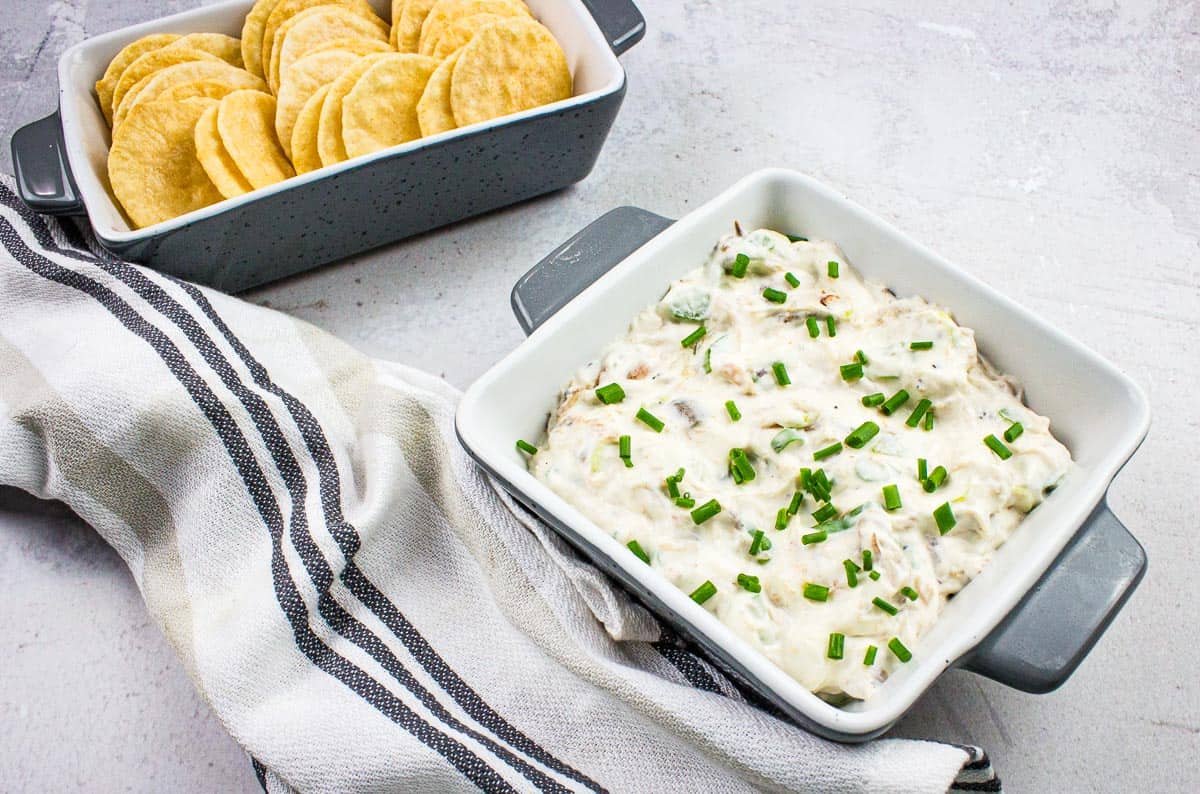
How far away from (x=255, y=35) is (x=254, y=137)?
0.32 meters

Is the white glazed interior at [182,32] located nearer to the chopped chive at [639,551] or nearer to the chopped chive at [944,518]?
the chopped chive at [639,551]

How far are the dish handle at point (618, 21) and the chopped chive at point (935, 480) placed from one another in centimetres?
130

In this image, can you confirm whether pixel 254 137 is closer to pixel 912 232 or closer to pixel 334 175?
pixel 334 175

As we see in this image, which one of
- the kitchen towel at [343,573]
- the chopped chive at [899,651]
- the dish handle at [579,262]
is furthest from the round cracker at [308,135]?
the chopped chive at [899,651]

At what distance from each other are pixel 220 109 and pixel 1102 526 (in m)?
1.91

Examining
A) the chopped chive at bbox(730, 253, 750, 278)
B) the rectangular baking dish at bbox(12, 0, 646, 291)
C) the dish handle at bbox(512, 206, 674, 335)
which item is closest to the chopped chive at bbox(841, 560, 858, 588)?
the chopped chive at bbox(730, 253, 750, 278)

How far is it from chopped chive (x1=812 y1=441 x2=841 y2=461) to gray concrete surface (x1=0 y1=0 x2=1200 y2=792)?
546 mm

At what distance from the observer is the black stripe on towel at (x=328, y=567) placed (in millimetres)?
1882

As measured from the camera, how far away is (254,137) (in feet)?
7.82

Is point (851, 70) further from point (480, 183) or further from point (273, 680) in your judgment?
point (273, 680)

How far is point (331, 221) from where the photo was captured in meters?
2.41

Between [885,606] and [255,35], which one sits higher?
[255,35]

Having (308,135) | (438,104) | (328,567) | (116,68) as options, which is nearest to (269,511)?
(328,567)

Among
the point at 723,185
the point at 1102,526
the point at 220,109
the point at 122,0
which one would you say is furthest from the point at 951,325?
the point at 122,0
